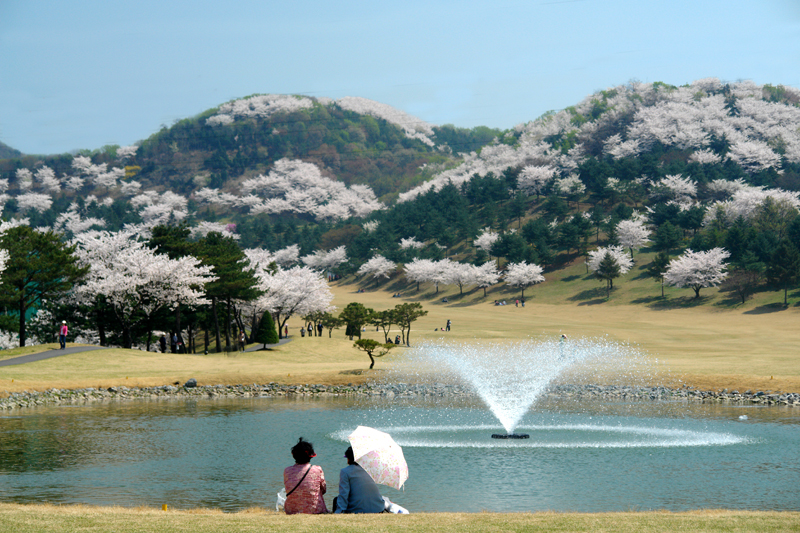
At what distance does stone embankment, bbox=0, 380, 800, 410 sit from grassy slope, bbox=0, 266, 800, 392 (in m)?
1.11

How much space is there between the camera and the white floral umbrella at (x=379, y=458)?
45.4 feet

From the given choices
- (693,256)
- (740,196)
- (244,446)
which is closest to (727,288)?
(693,256)

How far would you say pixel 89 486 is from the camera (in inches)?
804

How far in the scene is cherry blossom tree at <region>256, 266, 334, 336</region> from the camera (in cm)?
7206

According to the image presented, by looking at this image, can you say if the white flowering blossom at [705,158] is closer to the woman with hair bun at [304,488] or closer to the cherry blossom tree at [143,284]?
the cherry blossom tree at [143,284]

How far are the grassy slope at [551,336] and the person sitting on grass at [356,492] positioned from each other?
106 ft

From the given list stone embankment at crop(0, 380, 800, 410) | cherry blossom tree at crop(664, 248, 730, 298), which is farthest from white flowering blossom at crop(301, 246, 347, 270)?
stone embankment at crop(0, 380, 800, 410)

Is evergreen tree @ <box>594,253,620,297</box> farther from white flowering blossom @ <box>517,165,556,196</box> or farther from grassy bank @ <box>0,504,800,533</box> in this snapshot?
grassy bank @ <box>0,504,800,533</box>

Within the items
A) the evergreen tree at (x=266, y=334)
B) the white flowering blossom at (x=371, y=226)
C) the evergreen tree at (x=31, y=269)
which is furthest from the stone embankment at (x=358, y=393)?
the white flowering blossom at (x=371, y=226)

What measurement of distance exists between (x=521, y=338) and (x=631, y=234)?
205ft

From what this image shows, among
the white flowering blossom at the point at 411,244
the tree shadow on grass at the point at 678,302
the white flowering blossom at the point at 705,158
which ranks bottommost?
the tree shadow on grass at the point at 678,302

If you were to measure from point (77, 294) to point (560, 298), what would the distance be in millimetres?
75627

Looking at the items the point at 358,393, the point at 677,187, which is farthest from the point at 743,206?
the point at 358,393

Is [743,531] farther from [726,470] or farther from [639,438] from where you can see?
[639,438]
